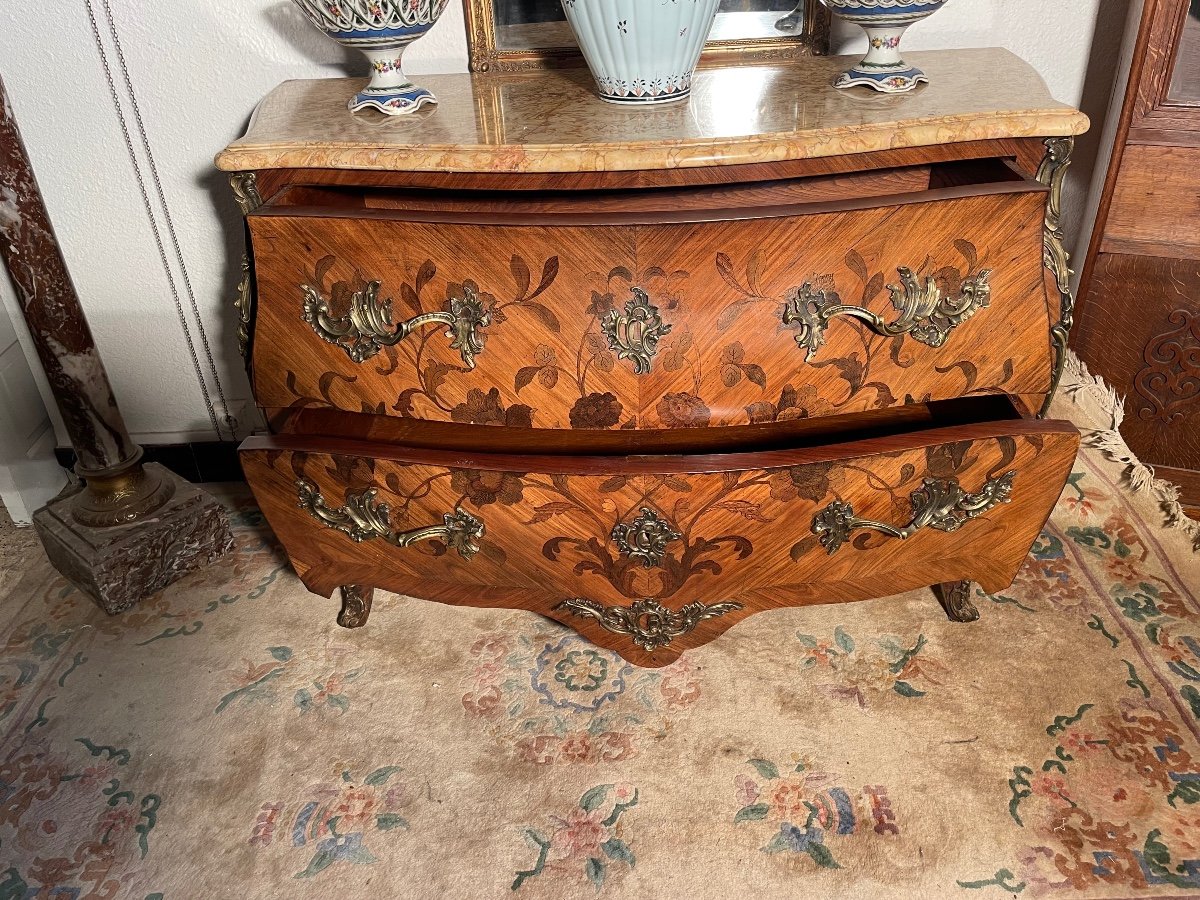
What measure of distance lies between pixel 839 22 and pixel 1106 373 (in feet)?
2.27

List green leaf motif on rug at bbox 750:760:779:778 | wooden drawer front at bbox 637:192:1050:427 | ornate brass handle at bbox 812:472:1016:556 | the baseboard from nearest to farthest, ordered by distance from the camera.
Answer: wooden drawer front at bbox 637:192:1050:427
ornate brass handle at bbox 812:472:1016:556
green leaf motif on rug at bbox 750:760:779:778
the baseboard

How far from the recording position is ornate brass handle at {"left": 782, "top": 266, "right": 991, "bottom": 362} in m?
1.00

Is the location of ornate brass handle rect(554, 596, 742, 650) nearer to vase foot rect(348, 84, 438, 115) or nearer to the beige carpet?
the beige carpet

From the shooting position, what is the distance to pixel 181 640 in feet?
4.76

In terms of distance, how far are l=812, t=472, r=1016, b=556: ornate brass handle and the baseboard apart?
1230mm

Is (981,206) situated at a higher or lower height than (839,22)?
lower

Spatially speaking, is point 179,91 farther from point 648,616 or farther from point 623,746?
point 623,746

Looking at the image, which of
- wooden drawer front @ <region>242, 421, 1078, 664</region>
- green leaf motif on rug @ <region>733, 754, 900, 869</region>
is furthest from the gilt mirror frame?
green leaf motif on rug @ <region>733, 754, 900, 869</region>

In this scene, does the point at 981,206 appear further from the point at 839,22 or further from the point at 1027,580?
the point at 1027,580

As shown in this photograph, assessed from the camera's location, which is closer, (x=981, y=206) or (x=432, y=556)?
(x=981, y=206)

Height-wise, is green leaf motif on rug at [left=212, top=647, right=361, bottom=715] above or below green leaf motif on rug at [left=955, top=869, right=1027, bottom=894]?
above

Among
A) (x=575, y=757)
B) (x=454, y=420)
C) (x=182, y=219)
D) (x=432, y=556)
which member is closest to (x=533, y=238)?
(x=454, y=420)

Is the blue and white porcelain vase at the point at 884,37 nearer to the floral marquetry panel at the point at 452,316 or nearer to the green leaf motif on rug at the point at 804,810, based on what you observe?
the floral marquetry panel at the point at 452,316

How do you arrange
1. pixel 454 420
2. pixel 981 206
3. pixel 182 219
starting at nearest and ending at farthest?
pixel 981 206, pixel 454 420, pixel 182 219
